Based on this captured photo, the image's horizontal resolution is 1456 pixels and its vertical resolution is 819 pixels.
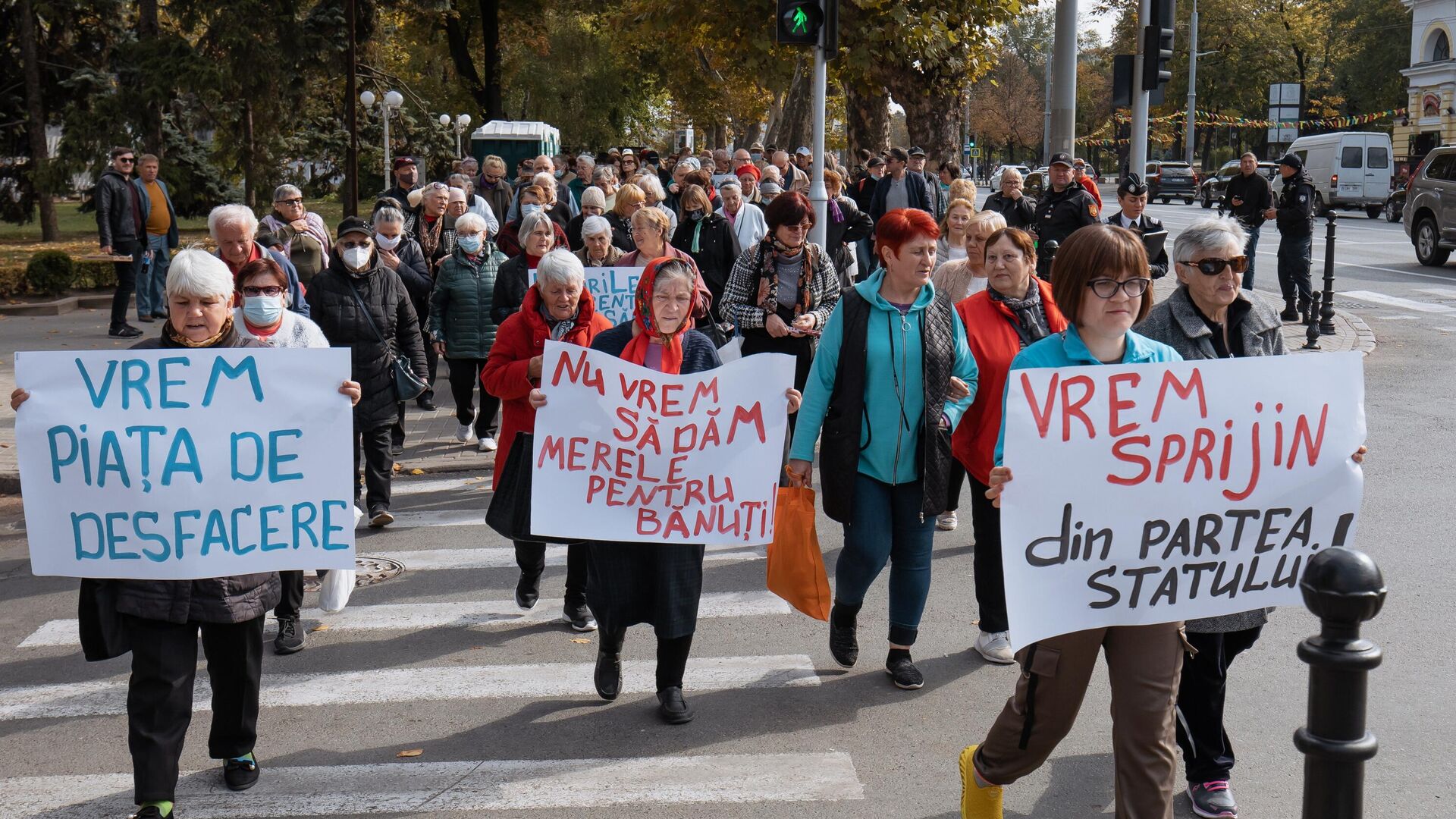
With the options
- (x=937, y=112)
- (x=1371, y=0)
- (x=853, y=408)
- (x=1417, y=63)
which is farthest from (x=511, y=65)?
(x=853, y=408)

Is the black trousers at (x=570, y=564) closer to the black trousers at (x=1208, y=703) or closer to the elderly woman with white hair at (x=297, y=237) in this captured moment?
the black trousers at (x=1208, y=703)

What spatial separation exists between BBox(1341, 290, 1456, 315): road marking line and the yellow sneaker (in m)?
15.5

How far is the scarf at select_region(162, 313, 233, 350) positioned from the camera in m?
4.56

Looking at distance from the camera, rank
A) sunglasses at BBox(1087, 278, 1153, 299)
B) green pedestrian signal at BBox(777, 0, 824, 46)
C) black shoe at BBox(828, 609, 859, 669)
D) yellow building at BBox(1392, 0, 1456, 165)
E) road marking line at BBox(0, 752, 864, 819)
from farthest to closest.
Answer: yellow building at BBox(1392, 0, 1456, 165) < green pedestrian signal at BBox(777, 0, 824, 46) < black shoe at BBox(828, 609, 859, 669) < road marking line at BBox(0, 752, 864, 819) < sunglasses at BBox(1087, 278, 1153, 299)

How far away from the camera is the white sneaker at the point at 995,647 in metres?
5.87

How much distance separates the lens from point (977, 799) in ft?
13.6

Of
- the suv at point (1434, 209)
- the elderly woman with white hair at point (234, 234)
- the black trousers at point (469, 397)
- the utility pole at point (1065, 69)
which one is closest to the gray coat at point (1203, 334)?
the elderly woman with white hair at point (234, 234)

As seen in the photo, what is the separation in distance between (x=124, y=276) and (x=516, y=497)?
1152cm

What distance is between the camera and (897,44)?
68.1 ft

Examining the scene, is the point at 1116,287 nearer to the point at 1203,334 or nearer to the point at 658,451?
the point at 1203,334

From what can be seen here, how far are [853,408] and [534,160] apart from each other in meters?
11.3

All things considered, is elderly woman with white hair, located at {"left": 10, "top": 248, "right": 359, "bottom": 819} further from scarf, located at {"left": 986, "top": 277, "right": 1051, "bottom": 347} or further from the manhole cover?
scarf, located at {"left": 986, "top": 277, "right": 1051, "bottom": 347}

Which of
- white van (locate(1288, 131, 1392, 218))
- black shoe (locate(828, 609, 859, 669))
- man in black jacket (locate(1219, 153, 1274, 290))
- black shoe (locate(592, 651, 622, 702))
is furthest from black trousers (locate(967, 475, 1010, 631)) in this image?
white van (locate(1288, 131, 1392, 218))

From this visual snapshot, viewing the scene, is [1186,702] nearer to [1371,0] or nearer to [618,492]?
[618,492]
